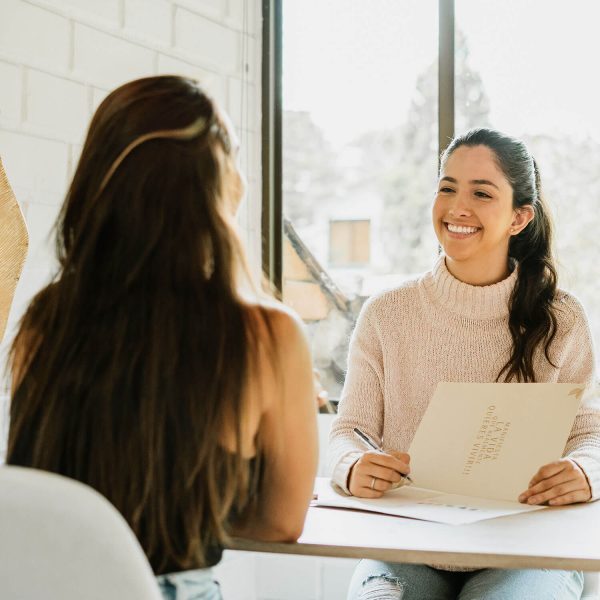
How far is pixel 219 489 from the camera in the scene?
3.34ft

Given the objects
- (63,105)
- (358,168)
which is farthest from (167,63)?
(358,168)

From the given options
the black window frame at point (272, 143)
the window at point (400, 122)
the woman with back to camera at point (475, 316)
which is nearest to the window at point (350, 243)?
the window at point (400, 122)

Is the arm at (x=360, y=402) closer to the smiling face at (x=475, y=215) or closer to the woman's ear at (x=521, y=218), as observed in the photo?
the smiling face at (x=475, y=215)

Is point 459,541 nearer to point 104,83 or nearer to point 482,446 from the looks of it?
point 482,446

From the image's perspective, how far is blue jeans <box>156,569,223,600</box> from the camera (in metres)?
0.99

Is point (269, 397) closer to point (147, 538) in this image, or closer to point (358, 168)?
point (147, 538)

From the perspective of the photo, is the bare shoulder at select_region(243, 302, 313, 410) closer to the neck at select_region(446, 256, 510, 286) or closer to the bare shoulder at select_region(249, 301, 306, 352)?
the bare shoulder at select_region(249, 301, 306, 352)

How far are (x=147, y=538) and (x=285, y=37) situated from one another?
2025mm

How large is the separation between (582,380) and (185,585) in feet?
Answer: 3.30

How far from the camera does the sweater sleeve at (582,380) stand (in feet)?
5.29

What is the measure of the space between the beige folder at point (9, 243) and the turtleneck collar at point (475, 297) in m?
0.83

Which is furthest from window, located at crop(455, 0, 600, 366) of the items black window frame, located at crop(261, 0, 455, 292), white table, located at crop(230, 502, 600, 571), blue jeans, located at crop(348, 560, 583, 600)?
white table, located at crop(230, 502, 600, 571)

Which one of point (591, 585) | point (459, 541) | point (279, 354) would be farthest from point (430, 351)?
point (279, 354)

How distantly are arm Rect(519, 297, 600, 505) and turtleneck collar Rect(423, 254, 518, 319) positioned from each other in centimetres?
13
